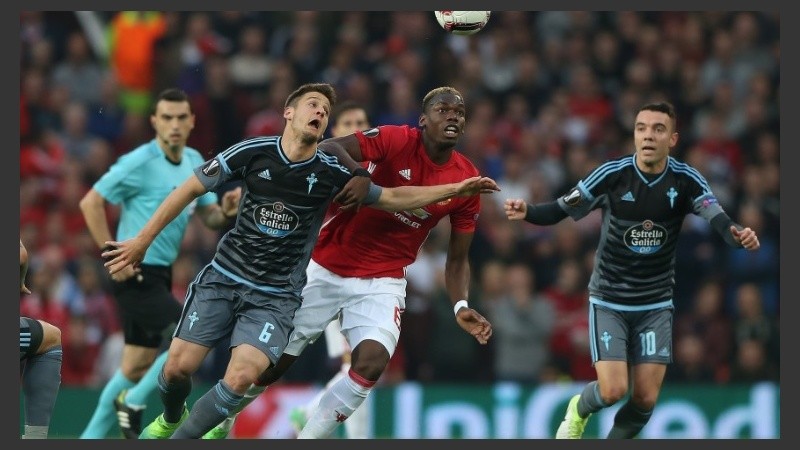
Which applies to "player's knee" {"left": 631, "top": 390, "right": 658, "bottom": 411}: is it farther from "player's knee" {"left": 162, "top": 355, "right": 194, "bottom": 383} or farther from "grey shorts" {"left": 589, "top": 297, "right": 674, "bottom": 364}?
"player's knee" {"left": 162, "top": 355, "right": 194, "bottom": 383}

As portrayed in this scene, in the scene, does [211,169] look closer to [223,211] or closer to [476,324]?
[223,211]

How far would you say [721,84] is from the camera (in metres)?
16.8

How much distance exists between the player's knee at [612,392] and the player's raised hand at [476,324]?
1.01m

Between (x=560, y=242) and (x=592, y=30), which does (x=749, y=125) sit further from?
(x=560, y=242)

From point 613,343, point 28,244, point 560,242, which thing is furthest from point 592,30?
point 613,343

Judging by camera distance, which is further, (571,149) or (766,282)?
(571,149)

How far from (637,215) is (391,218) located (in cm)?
167

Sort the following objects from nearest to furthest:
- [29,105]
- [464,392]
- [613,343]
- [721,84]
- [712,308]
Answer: [613,343] < [464,392] < [712,308] < [29,105] < [721,84]

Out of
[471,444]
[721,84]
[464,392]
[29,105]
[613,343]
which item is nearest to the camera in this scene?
[471,444]

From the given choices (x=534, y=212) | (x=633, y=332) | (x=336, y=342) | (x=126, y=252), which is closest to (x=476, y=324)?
(x=534, y=212)

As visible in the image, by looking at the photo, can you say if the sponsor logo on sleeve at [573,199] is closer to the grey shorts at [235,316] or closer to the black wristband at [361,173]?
the black wristband at [361,173]

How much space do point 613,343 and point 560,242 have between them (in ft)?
17.9

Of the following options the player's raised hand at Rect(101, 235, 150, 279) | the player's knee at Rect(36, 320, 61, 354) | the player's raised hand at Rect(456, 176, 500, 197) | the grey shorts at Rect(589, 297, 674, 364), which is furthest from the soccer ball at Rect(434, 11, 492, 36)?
the player's knee at Rect(36, 320, 61, 354)

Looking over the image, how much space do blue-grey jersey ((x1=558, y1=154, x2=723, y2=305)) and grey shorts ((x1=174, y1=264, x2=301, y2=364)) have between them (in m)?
2.21
